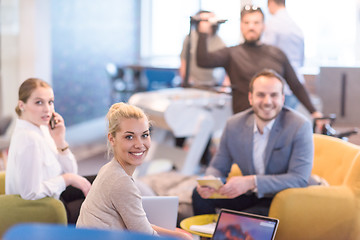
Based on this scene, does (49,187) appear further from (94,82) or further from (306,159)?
(94,82)

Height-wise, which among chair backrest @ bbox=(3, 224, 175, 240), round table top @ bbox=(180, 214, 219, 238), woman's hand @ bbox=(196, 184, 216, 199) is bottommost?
round table top @ bbox=(180, 214, 219, 238)

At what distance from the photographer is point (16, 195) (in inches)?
112

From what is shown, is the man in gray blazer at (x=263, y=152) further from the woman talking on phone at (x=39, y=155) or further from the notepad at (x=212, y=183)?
the woman talking on phone at (x=39, y=155)

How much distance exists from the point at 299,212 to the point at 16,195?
4.59 ft

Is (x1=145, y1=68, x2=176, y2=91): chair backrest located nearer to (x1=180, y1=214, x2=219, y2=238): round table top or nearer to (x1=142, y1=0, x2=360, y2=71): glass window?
(x1=142, y1=0, x2=360, y2=71): glass window

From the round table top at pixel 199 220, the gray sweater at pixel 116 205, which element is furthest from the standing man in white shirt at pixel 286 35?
the gray sweater at pixel 116 205

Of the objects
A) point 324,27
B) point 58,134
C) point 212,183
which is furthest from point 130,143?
point 324,27

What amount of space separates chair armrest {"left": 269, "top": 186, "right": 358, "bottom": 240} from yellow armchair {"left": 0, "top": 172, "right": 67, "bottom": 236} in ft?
3.51

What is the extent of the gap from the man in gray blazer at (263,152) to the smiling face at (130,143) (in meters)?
0.96

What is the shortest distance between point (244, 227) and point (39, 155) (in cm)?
104

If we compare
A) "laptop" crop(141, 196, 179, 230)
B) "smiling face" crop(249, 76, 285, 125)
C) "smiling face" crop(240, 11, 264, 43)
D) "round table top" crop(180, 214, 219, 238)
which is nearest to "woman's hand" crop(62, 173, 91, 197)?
"round table top" crop(180, 214, 219, 238)

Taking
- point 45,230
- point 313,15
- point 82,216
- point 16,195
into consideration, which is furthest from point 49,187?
point 313,15

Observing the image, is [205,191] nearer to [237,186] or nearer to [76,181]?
[237,186]

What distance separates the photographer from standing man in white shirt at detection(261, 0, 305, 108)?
171 inches
